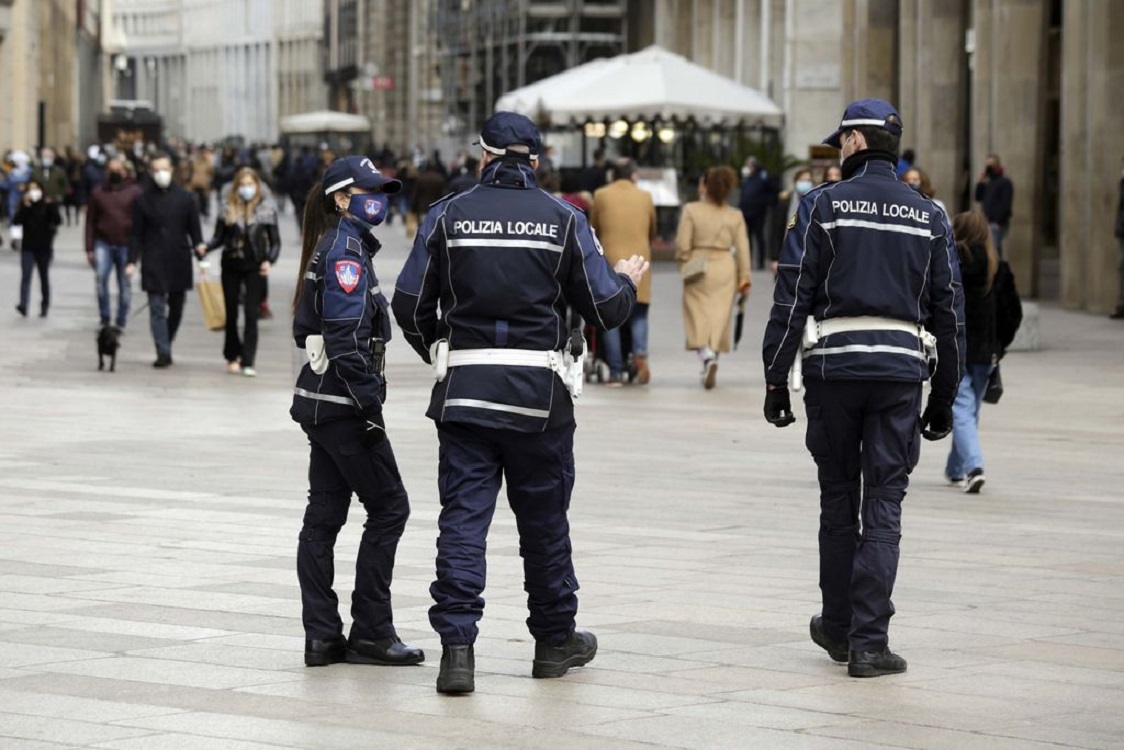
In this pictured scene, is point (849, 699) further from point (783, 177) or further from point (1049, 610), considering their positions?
point (783, 177)

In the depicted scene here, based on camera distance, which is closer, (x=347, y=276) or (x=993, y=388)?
(x=347, y=276)

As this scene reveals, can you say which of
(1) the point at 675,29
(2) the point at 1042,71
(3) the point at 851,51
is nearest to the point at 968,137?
(3) the point at 851,51

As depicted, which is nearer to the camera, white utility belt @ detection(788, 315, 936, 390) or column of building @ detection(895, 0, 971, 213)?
white utility belt @ detection(788, 315, 936, 390)

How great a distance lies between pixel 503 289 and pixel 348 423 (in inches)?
29.1

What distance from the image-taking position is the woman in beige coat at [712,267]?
61.0 feet

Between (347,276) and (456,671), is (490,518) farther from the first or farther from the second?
(347,276)

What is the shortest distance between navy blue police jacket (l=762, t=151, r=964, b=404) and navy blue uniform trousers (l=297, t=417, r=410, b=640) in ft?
4.15

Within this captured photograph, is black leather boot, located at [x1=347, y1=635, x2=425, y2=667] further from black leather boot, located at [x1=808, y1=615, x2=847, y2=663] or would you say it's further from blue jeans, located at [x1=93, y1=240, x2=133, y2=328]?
blue jeans, located at [x1=93, y1=240, x2=133, y2=328]

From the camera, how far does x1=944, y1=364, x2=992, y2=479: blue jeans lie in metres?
12.6

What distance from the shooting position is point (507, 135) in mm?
7453

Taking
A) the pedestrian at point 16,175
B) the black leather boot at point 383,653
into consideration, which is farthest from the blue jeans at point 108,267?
the pedestrian at point 16,175

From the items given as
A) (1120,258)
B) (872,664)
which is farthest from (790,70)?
(872,664)

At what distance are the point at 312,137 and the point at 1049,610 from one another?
101 metres

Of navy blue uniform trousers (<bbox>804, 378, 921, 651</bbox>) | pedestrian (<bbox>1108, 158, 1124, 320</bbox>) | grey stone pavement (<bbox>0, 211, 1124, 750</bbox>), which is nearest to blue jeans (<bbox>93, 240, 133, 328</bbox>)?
grey stone pavement (<bbox>0, 211, 1124, 750</bbox>)
